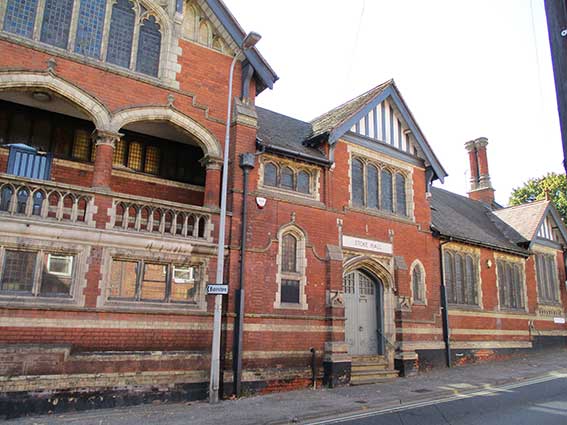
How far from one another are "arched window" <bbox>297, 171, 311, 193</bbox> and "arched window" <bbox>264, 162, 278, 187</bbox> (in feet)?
3.04

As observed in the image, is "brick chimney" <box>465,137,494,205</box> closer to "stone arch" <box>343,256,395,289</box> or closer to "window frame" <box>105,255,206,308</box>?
"stone arch" <box>343,256,395,289</box>

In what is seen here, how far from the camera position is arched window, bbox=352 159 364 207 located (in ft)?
55.6

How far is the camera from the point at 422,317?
17969 mm

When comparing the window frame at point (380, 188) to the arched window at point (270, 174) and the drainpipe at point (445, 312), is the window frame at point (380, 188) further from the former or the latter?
the arched window at point (270, 174)

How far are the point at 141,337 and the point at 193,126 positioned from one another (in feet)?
19.5

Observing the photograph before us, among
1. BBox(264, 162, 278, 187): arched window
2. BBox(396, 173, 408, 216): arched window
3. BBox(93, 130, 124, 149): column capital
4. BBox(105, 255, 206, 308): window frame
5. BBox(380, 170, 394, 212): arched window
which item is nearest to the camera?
BBox(105, 255, 206, 308): window frame

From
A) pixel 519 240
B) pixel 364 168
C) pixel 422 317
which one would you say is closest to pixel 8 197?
pixel 364 168

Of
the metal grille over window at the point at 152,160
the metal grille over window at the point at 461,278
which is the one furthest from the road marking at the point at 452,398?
the metal grille over window at the point at 152,160

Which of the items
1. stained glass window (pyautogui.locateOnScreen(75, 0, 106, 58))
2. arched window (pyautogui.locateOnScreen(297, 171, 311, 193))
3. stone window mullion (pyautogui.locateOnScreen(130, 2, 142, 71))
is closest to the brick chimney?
arched window (pyautogui.locateOnScreen(297, 171, 311, 193))

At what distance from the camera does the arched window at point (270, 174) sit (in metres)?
14.8

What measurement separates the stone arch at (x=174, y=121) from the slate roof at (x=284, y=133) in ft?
5.19

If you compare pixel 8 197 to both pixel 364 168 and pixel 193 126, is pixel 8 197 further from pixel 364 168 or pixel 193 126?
pixel 364 168

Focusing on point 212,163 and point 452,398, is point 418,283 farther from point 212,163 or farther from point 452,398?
point 212,163

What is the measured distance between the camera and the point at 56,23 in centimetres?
1203
